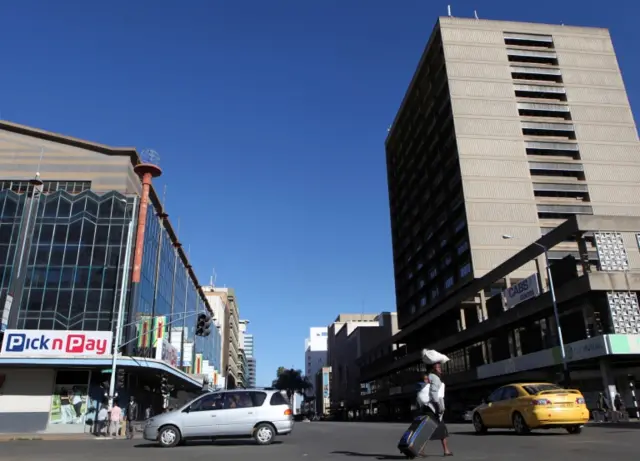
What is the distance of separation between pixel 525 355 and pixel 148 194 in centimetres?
3102

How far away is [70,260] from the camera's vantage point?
37.2 meters

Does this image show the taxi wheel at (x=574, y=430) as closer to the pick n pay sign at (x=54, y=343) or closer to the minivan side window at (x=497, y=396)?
the minivan side window at (x=497, y=396)

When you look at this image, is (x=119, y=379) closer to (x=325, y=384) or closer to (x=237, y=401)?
(x=237, y=401)

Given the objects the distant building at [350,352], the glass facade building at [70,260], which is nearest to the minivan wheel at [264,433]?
the glass facade building at [70,260]

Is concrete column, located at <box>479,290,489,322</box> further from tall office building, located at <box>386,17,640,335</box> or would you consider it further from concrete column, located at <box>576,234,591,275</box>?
concrete column, located at <box>576,234,591,275</box>

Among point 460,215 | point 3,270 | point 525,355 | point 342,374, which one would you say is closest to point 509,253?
point 460,215

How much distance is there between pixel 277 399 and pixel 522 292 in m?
29.5

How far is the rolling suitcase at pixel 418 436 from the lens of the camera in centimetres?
925

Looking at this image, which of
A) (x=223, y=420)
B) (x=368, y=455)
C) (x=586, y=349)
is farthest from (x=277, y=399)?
(x=586, y=349)

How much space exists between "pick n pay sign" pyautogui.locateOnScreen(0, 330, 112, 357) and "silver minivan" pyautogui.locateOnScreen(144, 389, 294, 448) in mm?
16349

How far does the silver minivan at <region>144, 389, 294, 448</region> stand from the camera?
1541 centimetres

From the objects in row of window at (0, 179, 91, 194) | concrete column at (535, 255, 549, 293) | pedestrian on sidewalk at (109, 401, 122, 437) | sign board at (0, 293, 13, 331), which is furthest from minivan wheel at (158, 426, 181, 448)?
row of window at (0, 179, 91, 194)

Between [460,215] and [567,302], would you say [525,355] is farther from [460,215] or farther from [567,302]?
[460,215]

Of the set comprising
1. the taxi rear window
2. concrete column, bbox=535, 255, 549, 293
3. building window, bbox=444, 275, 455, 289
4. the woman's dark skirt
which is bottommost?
the woman's dark skirt
